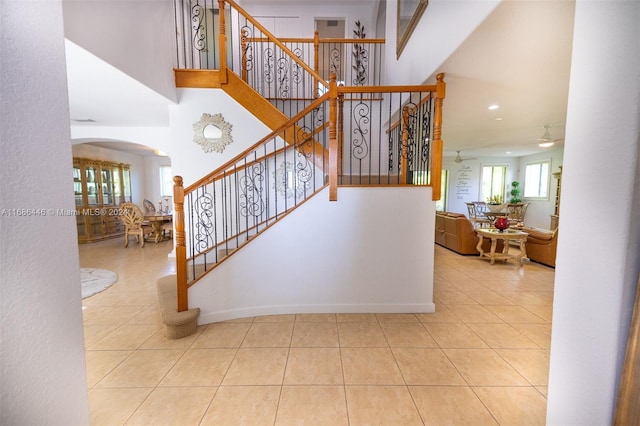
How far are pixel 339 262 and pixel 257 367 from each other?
1.28 m

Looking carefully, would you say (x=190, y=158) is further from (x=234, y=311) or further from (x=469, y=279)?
(x=469, y=279)

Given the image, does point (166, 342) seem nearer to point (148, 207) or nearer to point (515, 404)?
point (515, 404)

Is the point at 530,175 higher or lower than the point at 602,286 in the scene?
higher

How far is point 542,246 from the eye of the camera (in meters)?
4.74

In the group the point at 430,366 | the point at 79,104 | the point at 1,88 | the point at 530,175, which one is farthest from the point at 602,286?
the point at 530,175

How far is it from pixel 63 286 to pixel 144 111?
440 centimetres

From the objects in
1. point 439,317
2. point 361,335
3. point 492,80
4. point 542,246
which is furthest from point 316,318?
point 542,246

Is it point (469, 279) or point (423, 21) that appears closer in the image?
point (423, 21)

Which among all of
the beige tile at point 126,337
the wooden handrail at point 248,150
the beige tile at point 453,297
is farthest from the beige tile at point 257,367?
the beige tile at point 453,297

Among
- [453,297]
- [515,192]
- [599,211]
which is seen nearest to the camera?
[599,211]

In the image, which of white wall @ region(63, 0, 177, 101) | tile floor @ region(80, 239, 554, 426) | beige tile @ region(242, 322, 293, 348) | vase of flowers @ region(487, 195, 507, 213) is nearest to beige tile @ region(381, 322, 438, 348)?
tile floor @ region(80, 239, 554, 426)

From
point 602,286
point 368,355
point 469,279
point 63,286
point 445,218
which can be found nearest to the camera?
point 63,286

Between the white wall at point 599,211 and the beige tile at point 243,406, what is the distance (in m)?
1.51

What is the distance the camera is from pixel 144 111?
4156mm
